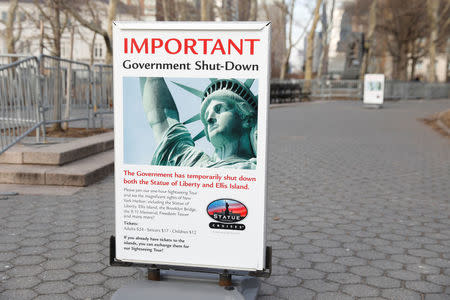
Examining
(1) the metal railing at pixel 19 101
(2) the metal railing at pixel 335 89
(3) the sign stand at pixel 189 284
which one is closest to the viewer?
(3) the sign stand at pixel 189 284

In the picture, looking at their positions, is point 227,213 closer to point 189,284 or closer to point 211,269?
point 211,269

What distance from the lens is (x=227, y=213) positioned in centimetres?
321

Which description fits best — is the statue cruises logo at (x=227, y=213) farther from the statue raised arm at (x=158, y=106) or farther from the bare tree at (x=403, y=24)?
the bare tree at (x=403, y=24)

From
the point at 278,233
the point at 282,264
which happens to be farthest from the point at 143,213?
the point at 278,233

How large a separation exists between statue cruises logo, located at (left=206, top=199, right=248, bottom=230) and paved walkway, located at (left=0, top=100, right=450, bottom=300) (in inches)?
30.2

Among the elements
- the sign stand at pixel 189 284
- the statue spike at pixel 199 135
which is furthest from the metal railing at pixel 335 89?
the statue spike at pixel 199 135

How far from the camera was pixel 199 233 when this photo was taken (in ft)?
10.7

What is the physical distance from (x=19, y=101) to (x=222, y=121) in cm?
579

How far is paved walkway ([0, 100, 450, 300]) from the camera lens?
3857mm

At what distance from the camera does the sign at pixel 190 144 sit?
3.08m

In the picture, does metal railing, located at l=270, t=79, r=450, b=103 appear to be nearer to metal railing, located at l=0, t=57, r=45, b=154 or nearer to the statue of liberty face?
metal railing, located at l=0, t=57, r=45, b=154

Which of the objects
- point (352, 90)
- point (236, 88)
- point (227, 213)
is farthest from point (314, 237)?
point (352, 90)

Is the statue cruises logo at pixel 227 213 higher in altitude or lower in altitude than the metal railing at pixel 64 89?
lower

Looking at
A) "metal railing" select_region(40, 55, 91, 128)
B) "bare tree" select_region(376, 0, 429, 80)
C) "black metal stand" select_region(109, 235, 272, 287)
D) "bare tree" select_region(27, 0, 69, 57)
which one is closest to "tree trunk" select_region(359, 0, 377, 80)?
"bare tree" select_region(376, 0, 429, 80)
